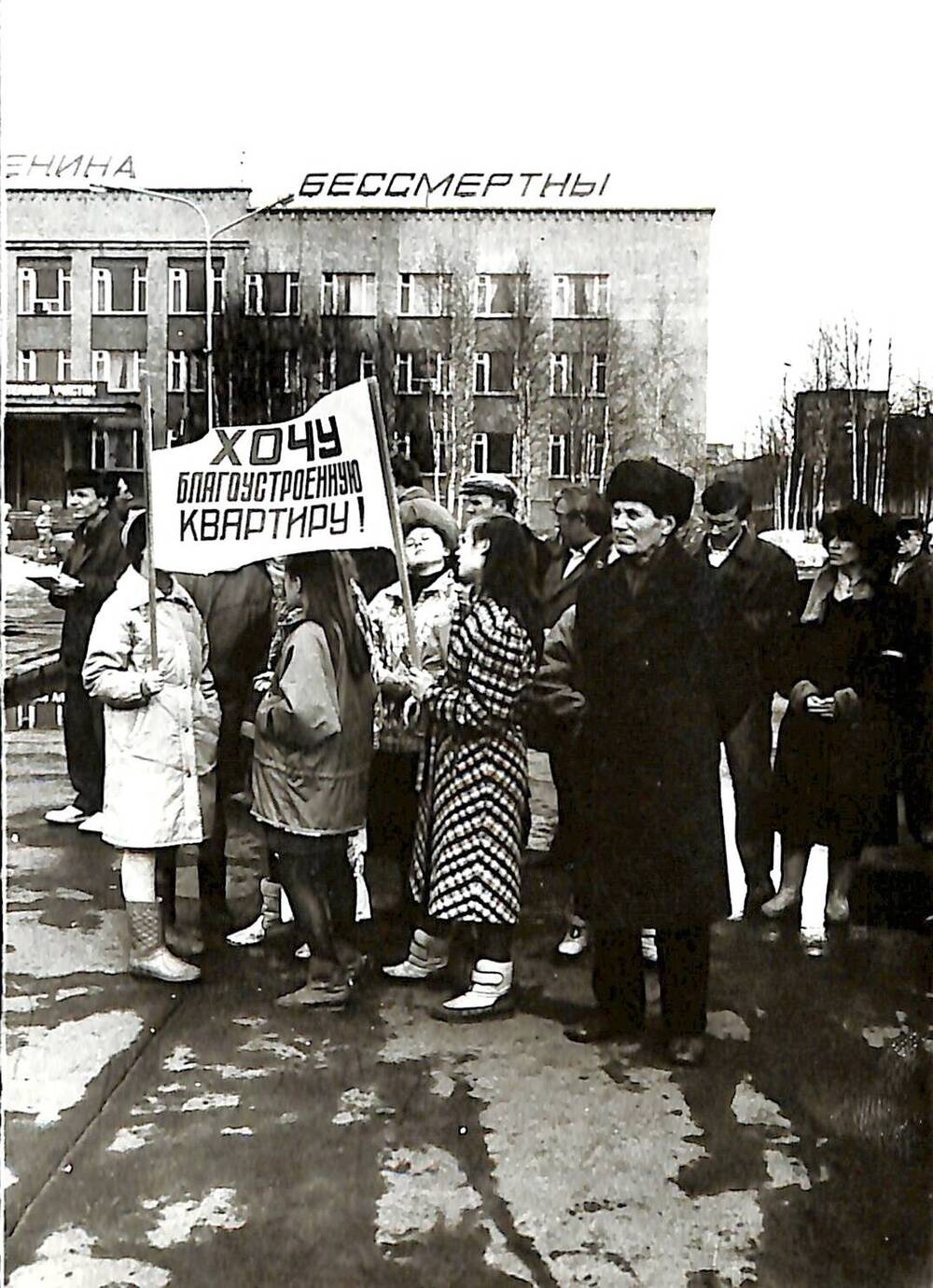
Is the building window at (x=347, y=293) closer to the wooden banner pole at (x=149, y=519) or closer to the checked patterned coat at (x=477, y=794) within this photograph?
the wooden banner pole at (x=149, y=519)

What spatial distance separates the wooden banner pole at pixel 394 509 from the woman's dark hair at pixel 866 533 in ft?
2.71

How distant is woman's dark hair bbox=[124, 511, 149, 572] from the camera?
120 inches

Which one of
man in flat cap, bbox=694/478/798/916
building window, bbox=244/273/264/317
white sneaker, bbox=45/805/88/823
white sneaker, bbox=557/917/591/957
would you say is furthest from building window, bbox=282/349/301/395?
white sneaker, bbox=557/917/591/957

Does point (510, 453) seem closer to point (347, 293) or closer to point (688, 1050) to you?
point (347, 293)

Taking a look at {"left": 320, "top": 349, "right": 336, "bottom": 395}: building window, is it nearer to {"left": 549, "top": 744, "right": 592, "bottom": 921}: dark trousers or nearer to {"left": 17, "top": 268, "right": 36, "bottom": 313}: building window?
{"left": 17, "top": 268, "right": 36, "bottom": 313}: building window

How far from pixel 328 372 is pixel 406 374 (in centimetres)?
15

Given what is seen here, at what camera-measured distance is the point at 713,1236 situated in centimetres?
278

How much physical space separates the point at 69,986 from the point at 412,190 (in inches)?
68.5

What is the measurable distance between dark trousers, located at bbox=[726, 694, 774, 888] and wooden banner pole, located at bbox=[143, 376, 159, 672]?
1163 millimetres

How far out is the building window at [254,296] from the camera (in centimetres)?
307

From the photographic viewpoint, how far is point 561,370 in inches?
121

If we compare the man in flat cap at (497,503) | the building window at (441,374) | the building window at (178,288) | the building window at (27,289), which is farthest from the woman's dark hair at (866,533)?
the building window at (27,289)

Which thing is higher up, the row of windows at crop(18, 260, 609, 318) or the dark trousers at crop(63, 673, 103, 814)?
the row of windows at crop(18, 260, 609, 318)

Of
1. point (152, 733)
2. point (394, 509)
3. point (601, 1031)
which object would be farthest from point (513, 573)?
point (601, 1031)
